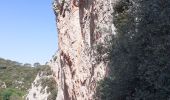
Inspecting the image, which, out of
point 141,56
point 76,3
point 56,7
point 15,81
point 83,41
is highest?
point 56,7

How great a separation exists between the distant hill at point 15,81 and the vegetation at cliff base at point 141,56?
79197 millimetres

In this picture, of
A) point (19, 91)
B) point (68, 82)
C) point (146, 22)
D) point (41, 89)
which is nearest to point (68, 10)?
point (68, 82)

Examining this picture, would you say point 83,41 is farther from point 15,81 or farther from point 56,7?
point 15,81

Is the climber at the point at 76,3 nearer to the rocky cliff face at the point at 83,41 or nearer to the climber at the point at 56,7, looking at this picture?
the rocky cliff face at the point at 83,41

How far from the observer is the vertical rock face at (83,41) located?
1375cm

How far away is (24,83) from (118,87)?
94.2m

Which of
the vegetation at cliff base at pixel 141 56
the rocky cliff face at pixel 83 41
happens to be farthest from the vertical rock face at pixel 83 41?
the vegetation at cliff base at pixel 141 56

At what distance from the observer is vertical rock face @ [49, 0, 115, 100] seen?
1375 centimetres

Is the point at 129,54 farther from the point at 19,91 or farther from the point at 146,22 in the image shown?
the point at 19,91

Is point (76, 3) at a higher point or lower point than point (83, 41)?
higher

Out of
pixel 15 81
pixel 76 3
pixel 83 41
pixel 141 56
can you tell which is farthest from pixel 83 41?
pixel 15 81

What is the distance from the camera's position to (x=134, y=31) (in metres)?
10.3

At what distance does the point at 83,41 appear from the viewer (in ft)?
59.0

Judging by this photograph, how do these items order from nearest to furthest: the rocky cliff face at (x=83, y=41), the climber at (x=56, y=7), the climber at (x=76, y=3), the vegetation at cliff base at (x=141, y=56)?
1. the vegetation at cliff base at (x=141, y=56)
2. the rocky cliff face at (x=83, y=41)
3. the climber at (x=76, y=3)
4. the climber at (x=56, y=7)
